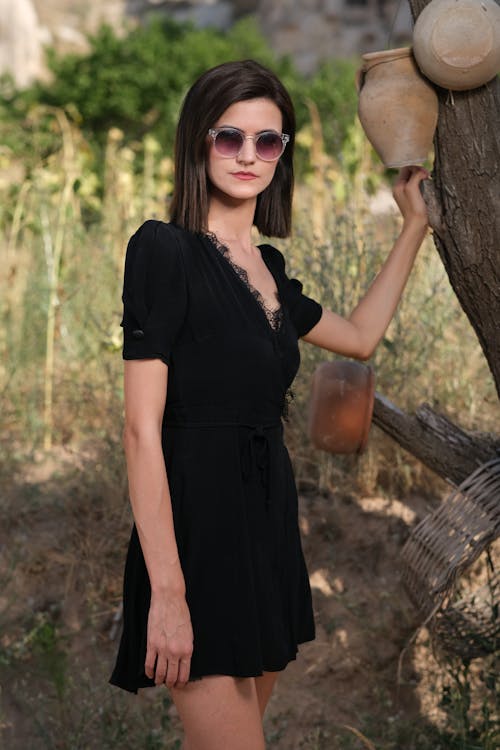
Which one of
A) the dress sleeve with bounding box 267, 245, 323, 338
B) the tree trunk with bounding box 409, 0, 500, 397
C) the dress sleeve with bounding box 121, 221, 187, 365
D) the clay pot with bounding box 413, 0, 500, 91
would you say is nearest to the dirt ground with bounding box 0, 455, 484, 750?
the dress sleeve with bounding box 267, 245, 323, 338

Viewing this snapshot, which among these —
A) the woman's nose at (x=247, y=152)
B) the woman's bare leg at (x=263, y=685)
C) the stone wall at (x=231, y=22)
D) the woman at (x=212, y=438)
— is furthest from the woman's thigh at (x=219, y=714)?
the stone wall at (x=231, y=22)

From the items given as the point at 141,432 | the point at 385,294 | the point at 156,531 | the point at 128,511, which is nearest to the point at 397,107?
the point at 385,294

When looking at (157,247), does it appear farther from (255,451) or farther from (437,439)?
(437,439)

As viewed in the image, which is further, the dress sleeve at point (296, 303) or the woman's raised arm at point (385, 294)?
the woman's raised arm at point (385, 294)

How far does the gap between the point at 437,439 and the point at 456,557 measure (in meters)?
0.43

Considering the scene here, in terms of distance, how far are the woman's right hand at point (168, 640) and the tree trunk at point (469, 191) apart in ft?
3.27

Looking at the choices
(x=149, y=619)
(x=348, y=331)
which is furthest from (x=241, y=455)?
(x=348, y=331)

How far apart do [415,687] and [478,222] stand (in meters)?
1.86

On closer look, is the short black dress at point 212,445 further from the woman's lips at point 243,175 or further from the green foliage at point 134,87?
the green foliage at point 134,87

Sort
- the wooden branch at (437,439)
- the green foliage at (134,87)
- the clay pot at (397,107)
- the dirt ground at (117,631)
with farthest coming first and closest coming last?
the green foliage at (134,87) → the dirt ground at (117,631) → the wooden branch at (437,439) → the clay pot at (397,107)

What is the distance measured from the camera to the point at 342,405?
2.55 metres

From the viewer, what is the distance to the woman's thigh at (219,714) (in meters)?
1.97

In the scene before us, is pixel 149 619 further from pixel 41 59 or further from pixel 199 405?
pixel 41 59

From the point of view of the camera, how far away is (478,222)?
7.85 feet
